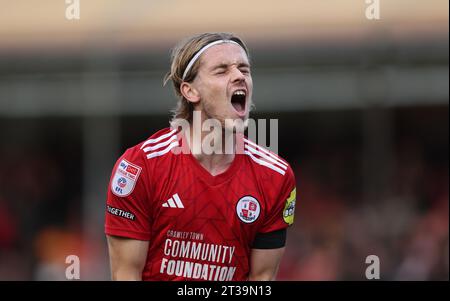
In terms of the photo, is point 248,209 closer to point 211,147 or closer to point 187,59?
point 211,147

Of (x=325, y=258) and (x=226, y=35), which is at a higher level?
(x=226, y=35)

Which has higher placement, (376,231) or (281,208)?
(281,208)

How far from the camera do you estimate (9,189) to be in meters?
11.1

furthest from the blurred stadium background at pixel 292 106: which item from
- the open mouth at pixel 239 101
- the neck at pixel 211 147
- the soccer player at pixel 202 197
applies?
the open mouth at pixel 239 101

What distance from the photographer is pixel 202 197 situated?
472 centimetres

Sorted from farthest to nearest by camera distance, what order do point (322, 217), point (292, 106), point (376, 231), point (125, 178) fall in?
1. point (292, 106)
2. point (322, 217)
3. point (376, 231)
4. point (125, 178)

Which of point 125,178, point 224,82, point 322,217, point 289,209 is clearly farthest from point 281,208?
point 322,217

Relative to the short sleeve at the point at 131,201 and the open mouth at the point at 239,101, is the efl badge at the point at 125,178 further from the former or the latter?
the open mouth at the point at 239,101

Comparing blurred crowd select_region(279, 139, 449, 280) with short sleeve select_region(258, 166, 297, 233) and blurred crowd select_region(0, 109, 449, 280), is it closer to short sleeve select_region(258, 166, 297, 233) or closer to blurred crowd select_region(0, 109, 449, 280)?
blurred crowd select_region(0, 109, 449, 280)

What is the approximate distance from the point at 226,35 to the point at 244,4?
566 cm

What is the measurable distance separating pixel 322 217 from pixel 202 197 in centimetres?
550

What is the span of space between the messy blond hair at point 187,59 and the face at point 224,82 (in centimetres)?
5
